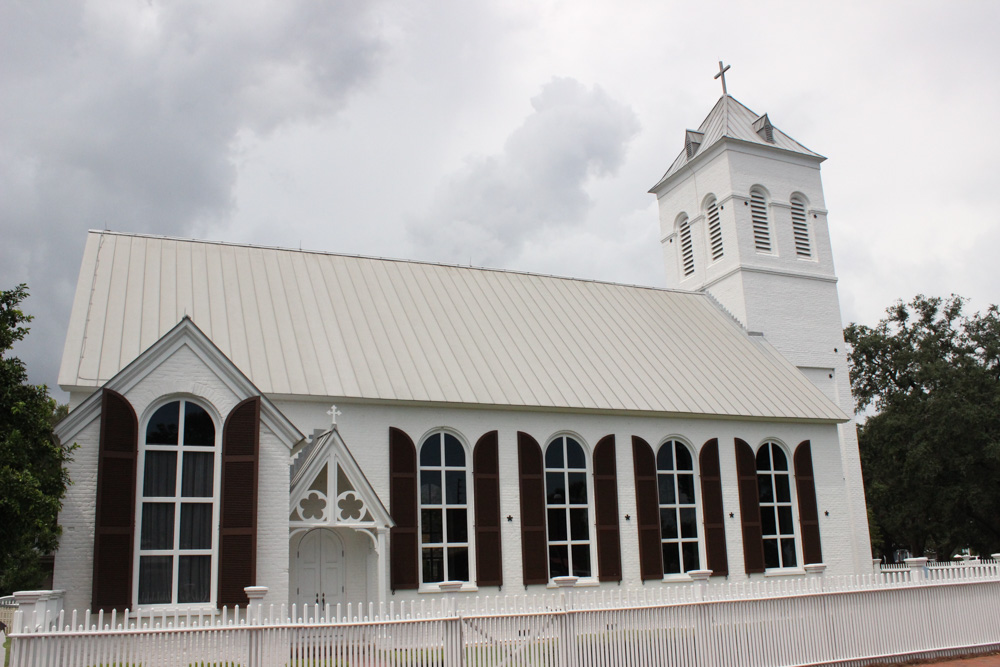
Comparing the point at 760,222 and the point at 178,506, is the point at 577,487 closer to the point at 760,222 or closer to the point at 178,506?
the point at 178,506

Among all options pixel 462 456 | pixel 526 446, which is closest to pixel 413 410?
pixel 462 456

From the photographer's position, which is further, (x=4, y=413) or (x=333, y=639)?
(x=4, y=413)

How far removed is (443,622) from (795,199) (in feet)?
82.6

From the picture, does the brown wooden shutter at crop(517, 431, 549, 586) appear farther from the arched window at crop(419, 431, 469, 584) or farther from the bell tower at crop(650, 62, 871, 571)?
the bell tower at crop(650, 62, 871, 571)

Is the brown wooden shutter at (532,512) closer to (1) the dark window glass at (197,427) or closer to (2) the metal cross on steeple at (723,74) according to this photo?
(1) the dark window glass at (197,427)

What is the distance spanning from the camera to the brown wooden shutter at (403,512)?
19.3 metres

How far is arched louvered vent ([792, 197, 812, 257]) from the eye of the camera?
107 feet

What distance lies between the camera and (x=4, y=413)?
584 inches

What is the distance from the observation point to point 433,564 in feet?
65.6

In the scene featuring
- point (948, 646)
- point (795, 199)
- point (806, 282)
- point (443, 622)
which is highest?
point (795, 199)

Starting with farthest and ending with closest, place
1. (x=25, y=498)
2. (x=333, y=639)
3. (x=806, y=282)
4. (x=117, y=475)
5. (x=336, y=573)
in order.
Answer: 1. (x=806, y=282)
2. (x=336, y=573)
3. (x=117, y=475)
4. (x=25, y=498)
5. (x=333, y=639)

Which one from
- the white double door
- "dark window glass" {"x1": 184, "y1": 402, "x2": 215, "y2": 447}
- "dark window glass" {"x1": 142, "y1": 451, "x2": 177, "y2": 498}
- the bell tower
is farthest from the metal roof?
the white double door

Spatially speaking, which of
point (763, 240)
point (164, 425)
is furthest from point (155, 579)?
point (763, 240)

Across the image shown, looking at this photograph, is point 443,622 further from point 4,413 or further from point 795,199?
point 795,199
